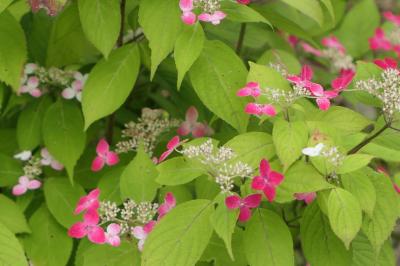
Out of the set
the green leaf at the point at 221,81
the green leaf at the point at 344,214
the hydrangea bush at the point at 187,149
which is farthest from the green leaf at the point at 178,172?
the green leaf at the point at 344,214

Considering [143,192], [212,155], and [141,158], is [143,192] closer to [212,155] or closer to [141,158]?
[141,158]

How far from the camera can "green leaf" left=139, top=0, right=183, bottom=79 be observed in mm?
1721

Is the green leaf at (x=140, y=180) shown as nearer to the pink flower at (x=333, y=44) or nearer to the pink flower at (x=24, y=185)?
the pink flower at (x=24, y=185)

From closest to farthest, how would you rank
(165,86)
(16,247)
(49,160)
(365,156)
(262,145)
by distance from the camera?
(365,156) → (262,145) → (16,247) → (49,160) → (165,86)

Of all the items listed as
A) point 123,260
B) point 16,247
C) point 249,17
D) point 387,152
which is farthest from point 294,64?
point 16,247

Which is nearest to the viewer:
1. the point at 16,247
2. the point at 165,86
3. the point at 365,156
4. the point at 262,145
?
the point at 365,156

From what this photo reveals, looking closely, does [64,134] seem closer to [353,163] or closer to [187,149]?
[187,149]

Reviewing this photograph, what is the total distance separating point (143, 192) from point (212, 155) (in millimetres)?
320

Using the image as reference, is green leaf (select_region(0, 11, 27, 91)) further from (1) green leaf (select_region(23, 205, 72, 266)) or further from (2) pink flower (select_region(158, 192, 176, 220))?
(2) pink flower (select_region(158, 192, 176, 220))

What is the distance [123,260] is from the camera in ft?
5.71

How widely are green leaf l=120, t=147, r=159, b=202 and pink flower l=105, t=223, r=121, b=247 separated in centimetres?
13

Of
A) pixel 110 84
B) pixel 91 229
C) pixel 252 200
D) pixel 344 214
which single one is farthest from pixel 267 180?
pixel 110 84

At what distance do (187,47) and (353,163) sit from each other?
55cm

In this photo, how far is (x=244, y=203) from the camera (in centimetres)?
154
